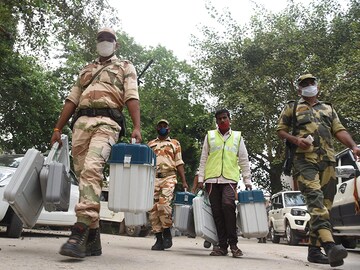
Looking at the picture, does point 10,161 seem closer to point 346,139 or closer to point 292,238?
point 346,139

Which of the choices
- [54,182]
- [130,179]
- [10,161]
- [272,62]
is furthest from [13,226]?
[272,62]

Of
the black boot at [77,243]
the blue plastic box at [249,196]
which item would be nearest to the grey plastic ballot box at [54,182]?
the black boot at [77,243]

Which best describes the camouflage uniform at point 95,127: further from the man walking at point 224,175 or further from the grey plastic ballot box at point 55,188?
the man walking at point 224,175

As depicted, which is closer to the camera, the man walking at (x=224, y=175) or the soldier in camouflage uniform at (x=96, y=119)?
the soldier in camouflage uniform at (x=96, y=119)

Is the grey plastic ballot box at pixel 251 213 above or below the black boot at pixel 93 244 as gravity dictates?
above

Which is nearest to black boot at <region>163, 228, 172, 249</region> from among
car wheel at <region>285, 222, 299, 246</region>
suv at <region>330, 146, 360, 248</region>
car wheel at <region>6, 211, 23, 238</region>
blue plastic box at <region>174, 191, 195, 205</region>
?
blue plastic box at <region>174, 191, 195, 205</region>

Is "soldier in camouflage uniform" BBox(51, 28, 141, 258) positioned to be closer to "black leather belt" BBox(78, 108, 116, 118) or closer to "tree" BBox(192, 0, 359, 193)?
"black leather belt" BBox(78, 108, 116, 118)

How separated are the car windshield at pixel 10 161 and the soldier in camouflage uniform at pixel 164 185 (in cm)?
227

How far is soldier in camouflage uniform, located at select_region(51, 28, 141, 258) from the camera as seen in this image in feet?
13.2

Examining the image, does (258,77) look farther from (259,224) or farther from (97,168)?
(97,168)

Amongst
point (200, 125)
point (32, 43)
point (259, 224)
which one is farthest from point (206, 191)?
point (200, 125)

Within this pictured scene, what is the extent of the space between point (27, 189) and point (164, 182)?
3144mm

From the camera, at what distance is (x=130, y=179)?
3.97 metres

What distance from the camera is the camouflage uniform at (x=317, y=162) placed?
15.1 ft
